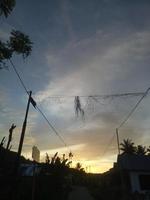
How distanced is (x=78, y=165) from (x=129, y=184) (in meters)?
63.1

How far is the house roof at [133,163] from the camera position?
26.7 metres

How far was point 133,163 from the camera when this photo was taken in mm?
27875

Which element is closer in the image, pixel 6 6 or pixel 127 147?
pixel 6 6

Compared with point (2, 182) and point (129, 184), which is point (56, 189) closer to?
point (2, 182)

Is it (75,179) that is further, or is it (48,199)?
(75,179)

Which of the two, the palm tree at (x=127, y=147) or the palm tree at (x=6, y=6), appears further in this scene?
the palm tree at (x=127, y=147)

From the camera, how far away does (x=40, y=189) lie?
490 inches

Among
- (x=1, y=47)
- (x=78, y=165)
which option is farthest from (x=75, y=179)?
(x=1, y=47)

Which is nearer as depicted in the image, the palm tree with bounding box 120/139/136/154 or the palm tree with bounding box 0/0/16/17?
the palm tree with bounding box 0/0/16/17

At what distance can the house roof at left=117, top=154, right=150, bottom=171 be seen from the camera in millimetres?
26703

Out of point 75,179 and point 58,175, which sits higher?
point 75,179

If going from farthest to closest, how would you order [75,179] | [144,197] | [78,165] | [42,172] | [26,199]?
[78,165], [75,179], [144,197], [42,172], [26,199]

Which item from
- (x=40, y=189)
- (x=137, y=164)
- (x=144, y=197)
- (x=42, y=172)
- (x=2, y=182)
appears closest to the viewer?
(x=2, y=182)

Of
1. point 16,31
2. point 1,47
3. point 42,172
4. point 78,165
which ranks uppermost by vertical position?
point 78,165
